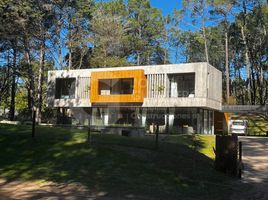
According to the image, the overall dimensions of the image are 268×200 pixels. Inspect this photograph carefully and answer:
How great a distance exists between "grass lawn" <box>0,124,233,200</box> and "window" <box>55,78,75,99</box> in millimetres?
24983

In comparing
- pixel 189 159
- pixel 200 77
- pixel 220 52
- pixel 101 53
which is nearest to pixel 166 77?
pixel 200 77

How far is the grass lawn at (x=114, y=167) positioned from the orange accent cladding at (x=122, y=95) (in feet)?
67.2

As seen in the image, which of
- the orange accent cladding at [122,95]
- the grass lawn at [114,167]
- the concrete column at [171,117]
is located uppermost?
the orange accent cladding at [122,95]

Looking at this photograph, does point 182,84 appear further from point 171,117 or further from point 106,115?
point 106,115

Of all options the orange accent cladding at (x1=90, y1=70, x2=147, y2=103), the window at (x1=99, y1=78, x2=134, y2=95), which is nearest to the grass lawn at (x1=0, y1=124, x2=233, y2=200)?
the orange accent cladding at (x1=90, y1=70, x2=147, y2=103)

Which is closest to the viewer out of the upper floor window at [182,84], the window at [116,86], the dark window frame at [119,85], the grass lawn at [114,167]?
the grass lawn at [114,167]

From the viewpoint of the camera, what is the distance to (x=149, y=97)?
36.4 m

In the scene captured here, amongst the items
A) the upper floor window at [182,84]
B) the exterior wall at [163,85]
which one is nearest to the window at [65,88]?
the exterior wall at [163,85]

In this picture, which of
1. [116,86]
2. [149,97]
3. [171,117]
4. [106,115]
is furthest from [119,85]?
[171,117]

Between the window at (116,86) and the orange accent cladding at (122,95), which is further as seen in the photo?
the window at (116,86)

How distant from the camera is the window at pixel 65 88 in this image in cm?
4072

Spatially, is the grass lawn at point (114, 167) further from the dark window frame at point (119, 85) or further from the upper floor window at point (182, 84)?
the dark window frame at point (119, 85)

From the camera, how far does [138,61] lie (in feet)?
209

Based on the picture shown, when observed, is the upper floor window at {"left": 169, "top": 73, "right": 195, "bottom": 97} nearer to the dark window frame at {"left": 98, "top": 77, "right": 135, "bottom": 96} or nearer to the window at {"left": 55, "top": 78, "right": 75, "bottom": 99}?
the dark window frame at {"left": 98, "top": 77, "right": 135, "bottom": 96}
